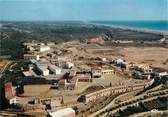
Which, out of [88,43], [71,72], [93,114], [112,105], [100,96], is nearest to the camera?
[93,114]

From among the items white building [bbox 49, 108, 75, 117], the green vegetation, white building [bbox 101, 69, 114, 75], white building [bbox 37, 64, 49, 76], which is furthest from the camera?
the green vegetation

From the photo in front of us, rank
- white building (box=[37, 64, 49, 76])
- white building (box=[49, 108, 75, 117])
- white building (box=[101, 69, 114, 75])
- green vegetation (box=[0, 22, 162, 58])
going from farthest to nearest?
green vegetation (box=[0, 22, 162, 58]) < white building (box=[101, 69, 114, 75]) < white building (box=[37, 64, 49, 76]) < white building (box=[49, 108, 75, 117])

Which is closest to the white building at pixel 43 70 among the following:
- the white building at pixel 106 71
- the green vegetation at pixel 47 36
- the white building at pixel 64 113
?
the white building at pixel 106 71

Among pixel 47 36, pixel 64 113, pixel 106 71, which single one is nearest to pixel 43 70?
pixel 106 71

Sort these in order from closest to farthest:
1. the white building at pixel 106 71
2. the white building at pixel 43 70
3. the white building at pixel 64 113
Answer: the white building at pixel 64 113
the white building at pixel 43 70
the white building at pixel 106 71

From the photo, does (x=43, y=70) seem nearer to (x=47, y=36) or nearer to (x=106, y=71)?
(x=106, y=71)

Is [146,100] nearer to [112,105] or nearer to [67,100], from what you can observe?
[112,105]

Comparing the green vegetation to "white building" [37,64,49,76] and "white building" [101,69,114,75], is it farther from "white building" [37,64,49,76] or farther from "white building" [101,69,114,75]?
"white building" [101,69,114,75]

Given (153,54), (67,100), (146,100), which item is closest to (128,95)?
(146,100)

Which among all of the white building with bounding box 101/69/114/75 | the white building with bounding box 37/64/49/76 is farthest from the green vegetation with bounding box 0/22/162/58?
the white building with bounding box 101/69/114/75

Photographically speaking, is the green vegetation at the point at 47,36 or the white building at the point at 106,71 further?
the green vegetation at the point at 47,36

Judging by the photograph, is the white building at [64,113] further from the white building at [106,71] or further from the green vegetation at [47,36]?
the green vegetation at [47,36]
